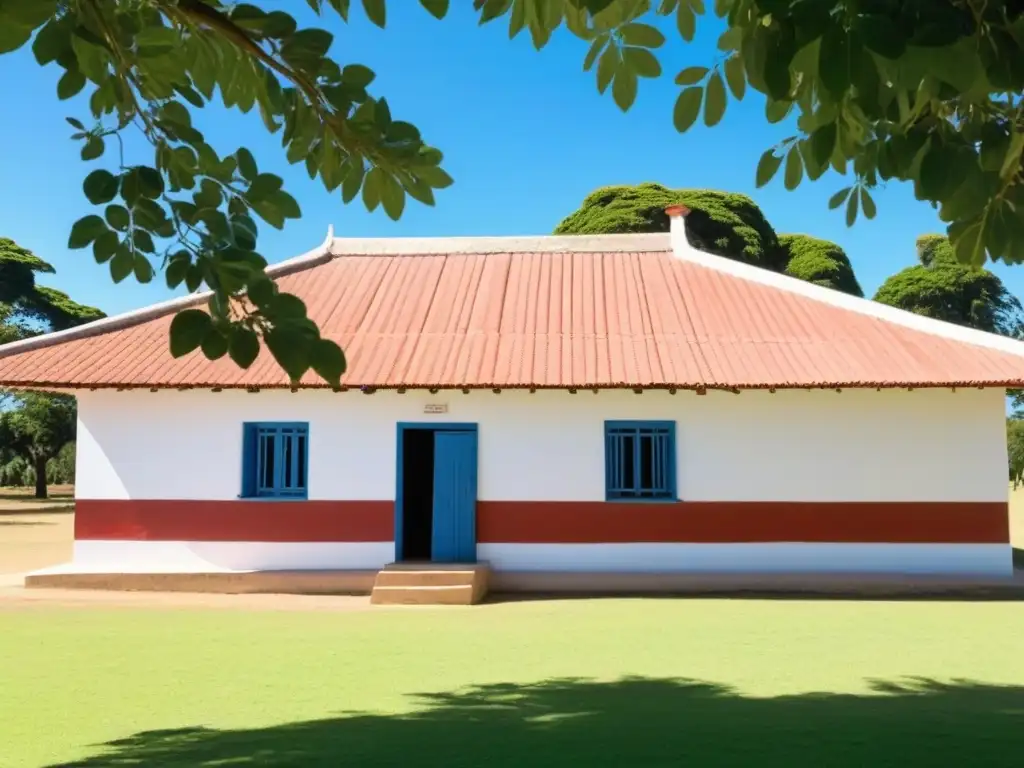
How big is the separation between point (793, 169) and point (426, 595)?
8.71 metres

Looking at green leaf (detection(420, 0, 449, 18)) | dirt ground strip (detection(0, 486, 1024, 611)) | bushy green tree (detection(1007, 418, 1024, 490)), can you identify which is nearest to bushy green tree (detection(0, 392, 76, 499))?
dirt ground strip (detection(0, 486, 1024, 611))

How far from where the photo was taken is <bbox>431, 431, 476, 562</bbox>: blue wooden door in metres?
12.2

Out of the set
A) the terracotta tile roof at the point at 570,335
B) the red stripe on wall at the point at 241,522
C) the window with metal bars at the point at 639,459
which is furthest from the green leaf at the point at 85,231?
the window with metal bars at the point at 639,459

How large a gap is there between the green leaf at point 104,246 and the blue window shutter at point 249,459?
1007 cm

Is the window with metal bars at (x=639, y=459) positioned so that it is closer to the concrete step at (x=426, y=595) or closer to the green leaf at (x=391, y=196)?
the concrete step at (x=426, y=595)

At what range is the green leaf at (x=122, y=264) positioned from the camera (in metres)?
2.70

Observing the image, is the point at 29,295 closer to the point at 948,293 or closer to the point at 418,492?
the point at 418,492

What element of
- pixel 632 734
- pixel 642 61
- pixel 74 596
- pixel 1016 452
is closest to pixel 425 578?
pixel 74 596

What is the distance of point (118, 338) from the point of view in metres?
13.4

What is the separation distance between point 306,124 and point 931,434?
11.0 meters

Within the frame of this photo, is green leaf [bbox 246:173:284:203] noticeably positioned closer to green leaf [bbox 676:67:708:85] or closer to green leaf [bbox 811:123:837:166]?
green leaf [bbox 676:67:708:85]

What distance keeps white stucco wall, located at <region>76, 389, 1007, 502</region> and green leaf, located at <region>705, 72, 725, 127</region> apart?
924 centimetres

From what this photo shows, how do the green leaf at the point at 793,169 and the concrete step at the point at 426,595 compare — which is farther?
the concrete step at the point at 426,595

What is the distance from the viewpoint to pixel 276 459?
1244 centimetres
